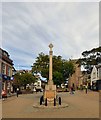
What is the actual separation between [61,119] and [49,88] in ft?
53.2

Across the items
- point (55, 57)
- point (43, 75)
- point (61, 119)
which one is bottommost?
point (61, 119)

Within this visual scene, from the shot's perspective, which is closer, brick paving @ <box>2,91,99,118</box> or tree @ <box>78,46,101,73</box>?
brick paving @ <box>2,91,99,118</box>

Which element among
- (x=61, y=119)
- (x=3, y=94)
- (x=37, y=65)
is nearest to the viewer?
(x=61, y=119)

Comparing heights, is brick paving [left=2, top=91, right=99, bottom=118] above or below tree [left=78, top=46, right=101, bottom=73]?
below

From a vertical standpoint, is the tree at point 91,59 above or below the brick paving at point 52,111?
above

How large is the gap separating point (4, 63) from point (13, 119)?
40.8 m

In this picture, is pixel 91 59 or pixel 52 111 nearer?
pixel 52 111

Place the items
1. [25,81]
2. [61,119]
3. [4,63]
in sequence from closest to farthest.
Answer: [61,119] → [4,63] → [25,81]

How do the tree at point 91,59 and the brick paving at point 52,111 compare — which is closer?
the brick paving at point 52,111

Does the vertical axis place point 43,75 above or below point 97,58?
below

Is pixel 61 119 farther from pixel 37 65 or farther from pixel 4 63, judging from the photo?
pixel 4 63

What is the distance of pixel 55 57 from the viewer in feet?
166

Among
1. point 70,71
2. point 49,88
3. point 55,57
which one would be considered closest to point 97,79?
point 70,71

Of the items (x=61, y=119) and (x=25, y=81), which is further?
(x=25, y=81)
